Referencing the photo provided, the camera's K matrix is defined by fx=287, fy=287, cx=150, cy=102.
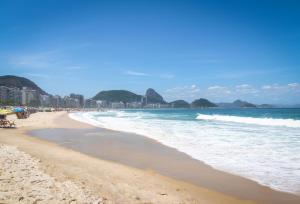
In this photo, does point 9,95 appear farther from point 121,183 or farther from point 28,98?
point 121,183

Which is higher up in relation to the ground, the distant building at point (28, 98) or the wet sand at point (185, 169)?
the distant building at point (28, 98)

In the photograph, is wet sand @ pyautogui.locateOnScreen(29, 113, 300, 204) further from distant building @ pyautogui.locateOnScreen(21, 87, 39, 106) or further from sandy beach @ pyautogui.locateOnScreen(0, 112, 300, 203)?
distant building @ pyautogui.locateOnScreen(21, 87, 39, 106)

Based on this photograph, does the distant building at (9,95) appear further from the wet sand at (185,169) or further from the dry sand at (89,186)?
the dry sand at (89,186)

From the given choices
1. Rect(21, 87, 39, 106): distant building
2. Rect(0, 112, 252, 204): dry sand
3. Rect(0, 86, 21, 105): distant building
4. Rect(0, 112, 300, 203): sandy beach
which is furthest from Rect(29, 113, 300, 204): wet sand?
Rect(21, 87, 39, 106): distant building

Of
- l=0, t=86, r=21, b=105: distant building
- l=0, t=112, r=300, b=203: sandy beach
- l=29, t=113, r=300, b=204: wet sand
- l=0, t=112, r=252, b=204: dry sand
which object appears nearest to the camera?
l=0, t=112, r=252, b=204: dry sand

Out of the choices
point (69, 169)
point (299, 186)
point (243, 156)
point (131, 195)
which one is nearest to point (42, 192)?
point (131, 195)

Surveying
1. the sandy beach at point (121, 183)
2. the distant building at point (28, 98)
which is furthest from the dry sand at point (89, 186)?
the distant building at point (28, 98)

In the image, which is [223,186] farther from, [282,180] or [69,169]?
[69,169]

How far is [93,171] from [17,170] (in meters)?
1.98

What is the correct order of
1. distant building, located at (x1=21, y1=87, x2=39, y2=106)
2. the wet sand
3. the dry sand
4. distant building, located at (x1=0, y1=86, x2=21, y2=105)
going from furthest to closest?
distant building, located at (x1=21, y1=87, x2=39, y2=106)
distant building, located at (x1=0, y1=86, x2=21, y2=105)
the wet sand
the dry sand

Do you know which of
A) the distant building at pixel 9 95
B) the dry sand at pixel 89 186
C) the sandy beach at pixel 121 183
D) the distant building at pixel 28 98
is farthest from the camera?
the distant building at pixel 28 98

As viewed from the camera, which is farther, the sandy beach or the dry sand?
the sandy beach

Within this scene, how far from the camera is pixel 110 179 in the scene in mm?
7379

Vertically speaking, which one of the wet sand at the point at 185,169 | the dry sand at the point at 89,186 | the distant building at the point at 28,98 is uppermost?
the distant building at the point at 28,98
